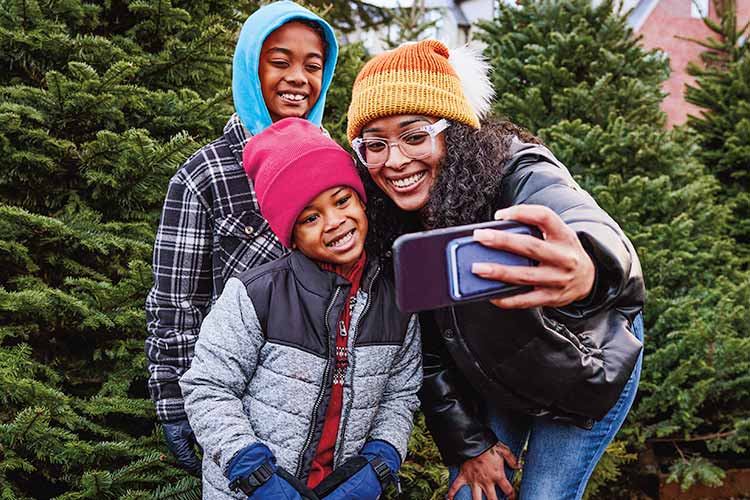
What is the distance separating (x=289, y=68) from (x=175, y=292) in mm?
938

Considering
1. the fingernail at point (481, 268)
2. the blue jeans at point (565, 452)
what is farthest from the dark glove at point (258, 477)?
the fingernail at point (481, 268)

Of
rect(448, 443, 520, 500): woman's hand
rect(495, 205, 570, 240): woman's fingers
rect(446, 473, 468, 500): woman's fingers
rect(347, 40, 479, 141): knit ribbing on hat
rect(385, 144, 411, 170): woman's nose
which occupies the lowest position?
rect(446, 473, 468, 500): woman's fingers

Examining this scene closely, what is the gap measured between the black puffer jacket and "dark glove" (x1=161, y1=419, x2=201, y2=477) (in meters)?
0.98

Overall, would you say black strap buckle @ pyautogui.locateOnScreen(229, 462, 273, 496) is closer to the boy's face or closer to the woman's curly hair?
the woman's curly hair

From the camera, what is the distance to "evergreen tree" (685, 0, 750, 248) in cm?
630

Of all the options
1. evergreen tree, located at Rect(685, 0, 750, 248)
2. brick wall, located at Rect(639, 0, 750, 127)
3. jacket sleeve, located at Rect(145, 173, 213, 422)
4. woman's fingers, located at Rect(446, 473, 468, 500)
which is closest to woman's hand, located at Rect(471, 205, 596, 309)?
woman's fingers, located at Rect(446, 473, 468, 500)

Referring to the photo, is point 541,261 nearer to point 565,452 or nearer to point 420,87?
point 420,87

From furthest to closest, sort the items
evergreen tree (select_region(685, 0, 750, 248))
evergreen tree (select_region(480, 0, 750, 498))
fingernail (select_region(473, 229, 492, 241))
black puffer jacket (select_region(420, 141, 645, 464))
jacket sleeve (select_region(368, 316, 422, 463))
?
evergreen tree (select_region(685, 0, 750, 248)) → evergreen tree (select_region(480, 0, 750, 498)) → jacket sleeve (select_region(368, 316, 422, 463)) → black puffer jacket (select_region(420, 141, 645, 464)) → fingernail (select_region(473, 229, 492, 241))

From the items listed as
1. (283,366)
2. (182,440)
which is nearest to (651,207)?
(283,366)

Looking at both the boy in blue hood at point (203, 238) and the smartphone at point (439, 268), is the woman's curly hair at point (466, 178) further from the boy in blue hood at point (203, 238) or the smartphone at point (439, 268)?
the smartphone at point (439, 268)

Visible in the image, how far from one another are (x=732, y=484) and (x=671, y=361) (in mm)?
1299

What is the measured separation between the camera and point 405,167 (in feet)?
6.25

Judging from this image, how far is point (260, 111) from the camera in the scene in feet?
7.58

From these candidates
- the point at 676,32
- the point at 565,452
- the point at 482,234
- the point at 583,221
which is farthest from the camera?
the point at 676,32
